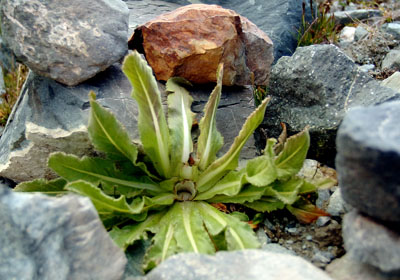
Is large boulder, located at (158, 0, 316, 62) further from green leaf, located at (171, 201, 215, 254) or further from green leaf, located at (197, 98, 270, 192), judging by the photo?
green leaf, located at (171, 201, 215, 254)

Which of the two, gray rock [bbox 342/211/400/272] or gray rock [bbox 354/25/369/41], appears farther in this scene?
gray rock [bbox 354/25/369/41]

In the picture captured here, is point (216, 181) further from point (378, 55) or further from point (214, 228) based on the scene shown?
point (378, 55)

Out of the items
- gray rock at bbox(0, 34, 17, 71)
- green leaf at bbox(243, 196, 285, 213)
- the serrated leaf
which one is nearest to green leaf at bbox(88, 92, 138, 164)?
green leaf at bbox(243, 196, 285, 213)

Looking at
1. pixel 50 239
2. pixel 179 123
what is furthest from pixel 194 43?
pixel 50 239

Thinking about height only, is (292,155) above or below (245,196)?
above

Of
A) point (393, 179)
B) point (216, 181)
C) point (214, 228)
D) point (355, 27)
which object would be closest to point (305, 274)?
point (393, 179)

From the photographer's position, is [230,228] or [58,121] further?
[58,121]

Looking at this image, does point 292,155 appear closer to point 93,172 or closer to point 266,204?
point 266,204

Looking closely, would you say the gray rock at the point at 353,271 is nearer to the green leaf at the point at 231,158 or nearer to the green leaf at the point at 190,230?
the green leaf at the point at 190,230
